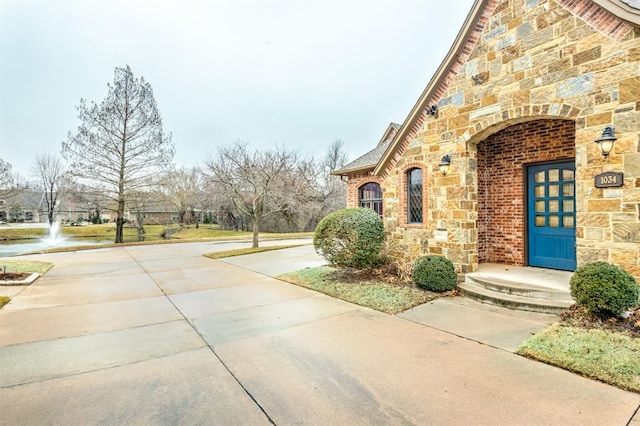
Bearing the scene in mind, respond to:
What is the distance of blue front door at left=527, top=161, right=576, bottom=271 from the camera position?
668 centimetres

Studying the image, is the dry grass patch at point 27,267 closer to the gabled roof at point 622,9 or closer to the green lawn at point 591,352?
the green lawn at point 591,352

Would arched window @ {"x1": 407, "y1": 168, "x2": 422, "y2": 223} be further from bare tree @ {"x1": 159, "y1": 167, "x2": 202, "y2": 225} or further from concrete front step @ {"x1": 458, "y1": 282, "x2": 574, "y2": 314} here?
bare tree @ {"x1": 159, "y1": 167, "x2": 202, "y2": 225}

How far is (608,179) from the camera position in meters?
4.71

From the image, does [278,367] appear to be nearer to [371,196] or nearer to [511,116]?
[511,116]

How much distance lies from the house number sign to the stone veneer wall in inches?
3.2

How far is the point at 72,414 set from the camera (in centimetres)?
257

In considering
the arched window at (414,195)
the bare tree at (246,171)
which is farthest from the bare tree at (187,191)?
the arched window at (414,195)

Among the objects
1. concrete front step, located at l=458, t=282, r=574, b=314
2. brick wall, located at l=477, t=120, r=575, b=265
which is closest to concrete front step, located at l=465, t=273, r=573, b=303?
concrete front step, located at l=458, t=282, r=574, b=314

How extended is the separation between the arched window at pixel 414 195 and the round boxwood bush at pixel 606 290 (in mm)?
3832

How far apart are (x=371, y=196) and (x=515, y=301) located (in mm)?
8071

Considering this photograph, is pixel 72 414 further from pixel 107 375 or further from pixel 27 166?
pixel 27 166

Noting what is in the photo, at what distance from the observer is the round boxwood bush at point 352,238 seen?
7691mm

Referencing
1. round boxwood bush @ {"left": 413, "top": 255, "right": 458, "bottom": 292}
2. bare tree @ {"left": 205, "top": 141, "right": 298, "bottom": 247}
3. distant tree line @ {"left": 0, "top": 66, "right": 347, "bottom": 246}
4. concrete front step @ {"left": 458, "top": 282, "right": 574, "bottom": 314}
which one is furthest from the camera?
distant tree line @ {"left": 0, "top": 66, "right": 347, "bottom": 246}

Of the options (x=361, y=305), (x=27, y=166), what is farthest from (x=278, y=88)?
(x=27, y=166)
